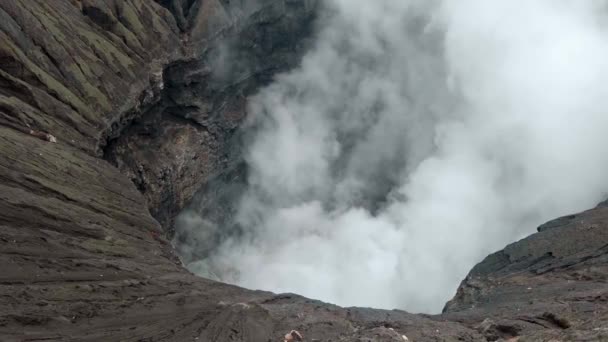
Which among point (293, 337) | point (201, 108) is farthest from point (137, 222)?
point (201, 108)

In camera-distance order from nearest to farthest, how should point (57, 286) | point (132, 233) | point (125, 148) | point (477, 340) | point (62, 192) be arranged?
point (477, 340), point (57, 286), point (62, 192), point (132, 233), point (125, 148)

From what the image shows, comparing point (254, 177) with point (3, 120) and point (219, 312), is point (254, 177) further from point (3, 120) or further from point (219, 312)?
point (219, 312)

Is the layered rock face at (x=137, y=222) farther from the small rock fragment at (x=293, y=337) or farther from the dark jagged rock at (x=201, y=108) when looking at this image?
the small rock fragment at (x=293, y=337)

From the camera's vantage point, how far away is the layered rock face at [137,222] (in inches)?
1379

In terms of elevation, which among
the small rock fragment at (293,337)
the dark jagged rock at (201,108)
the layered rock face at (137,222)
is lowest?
the small rock fragment at (293,337)

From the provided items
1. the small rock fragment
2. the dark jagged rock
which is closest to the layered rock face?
the dark jagged rock

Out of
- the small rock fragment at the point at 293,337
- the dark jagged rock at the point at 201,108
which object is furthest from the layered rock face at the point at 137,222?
the small rock fragment at the point at 293,337

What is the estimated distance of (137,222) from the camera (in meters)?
51.9

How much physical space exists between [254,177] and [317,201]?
2944 centimetres

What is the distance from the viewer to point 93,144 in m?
59.9

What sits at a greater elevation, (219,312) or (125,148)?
(125,148)

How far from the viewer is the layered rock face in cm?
3503

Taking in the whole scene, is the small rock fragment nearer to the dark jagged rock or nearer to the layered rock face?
the layered rock face

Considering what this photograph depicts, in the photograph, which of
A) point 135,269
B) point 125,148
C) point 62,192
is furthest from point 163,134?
point 135,269
